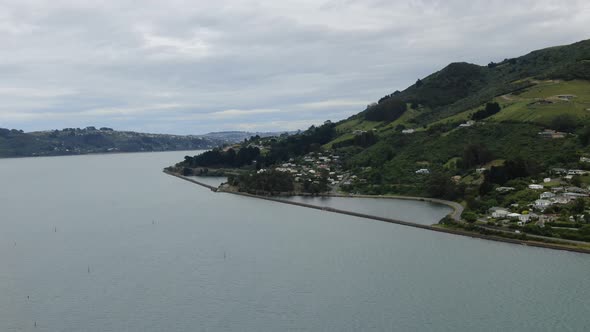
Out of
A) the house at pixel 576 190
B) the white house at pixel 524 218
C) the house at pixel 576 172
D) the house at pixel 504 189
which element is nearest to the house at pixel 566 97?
the house at pixel 576 172

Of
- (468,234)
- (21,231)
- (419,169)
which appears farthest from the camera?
(419,169)

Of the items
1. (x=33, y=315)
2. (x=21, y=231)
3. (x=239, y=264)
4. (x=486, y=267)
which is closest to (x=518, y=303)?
(x=486, y=267)

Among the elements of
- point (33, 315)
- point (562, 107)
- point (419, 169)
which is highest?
point (562, 107)

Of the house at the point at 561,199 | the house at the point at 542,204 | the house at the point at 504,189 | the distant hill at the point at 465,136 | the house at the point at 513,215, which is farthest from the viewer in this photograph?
the distant hill at the point at 465,136

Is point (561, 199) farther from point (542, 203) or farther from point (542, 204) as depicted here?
point (542, 204)

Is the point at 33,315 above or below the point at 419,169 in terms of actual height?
below

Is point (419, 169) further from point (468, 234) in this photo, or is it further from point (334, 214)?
point (468, 234)

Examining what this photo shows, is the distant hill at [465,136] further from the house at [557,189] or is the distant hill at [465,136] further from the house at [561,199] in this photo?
the house at [561,199]
